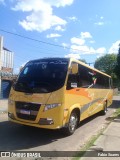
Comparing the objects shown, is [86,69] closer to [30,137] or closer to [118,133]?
[118,133]

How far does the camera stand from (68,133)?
9.67m

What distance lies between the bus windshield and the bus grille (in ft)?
1.52

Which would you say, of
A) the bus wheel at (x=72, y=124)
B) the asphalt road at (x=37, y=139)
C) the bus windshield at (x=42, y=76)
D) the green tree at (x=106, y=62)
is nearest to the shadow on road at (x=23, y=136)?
the asphalt road at (x=37, y=139)

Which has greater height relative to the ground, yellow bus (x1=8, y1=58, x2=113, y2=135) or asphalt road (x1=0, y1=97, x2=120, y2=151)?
yellow bus (x1=8, y1=58, x2=113, y2=135)

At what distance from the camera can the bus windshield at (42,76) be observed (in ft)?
29.5

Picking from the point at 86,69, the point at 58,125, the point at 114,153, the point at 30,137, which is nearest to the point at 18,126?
the point at 30,137

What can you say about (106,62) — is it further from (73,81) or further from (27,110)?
(27,110)

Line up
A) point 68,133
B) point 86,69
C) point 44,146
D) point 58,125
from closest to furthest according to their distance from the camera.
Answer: point 44,146 → point 58,125 → point 68,133 → point 86,69

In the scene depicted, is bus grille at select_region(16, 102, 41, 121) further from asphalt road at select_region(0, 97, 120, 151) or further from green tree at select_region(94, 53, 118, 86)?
green tree at select_region(94, 53, 118, 86)

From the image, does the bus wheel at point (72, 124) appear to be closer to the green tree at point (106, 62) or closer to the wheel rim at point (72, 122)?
the wheel rim at point (72, 122)

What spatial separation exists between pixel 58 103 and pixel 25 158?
2.37 meters

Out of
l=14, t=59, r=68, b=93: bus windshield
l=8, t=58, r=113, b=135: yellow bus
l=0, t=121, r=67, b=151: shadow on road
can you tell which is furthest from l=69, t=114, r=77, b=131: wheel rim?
l=14, t=59, r=68, b=93: bus windshield

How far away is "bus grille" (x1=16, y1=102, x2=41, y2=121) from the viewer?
870 cm

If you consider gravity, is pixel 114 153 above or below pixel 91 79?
below
